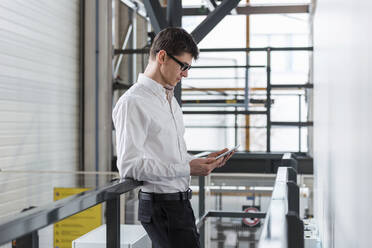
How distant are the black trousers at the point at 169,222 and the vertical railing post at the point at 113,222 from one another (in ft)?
0.47

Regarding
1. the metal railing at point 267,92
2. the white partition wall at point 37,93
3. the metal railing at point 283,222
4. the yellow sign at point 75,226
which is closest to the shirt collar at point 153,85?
the metal railing at point 283,222

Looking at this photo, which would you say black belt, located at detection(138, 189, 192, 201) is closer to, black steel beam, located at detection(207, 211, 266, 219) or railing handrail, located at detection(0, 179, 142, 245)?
railing handrail, located at detection(0, 179, 142, 245)

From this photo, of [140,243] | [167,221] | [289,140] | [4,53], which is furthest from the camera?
[289,140]

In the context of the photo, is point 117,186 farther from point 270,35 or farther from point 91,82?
point 270,35

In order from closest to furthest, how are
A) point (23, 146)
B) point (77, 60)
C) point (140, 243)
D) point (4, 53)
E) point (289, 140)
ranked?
point (140, 243) < point (4, 53) < point (23, 146) < point (77, 60) < point (289, 140)

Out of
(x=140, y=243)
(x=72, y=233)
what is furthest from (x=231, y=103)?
(x=140, y=243)

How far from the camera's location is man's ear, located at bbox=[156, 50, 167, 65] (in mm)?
1628

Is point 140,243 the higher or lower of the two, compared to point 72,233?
higher

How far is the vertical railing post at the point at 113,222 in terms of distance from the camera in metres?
1.52

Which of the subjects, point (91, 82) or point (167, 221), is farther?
point (91, 82)

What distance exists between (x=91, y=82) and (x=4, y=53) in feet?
6.13

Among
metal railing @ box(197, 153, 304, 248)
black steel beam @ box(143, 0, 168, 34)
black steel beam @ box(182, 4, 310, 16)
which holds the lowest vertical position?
metal railing @ box(197, 153, 304, 248)

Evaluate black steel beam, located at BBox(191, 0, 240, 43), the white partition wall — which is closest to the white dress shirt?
black steel beam, located at BBox(191, 0, 240, 43)

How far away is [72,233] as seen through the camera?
507 cm
